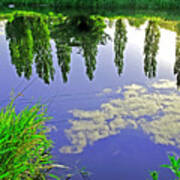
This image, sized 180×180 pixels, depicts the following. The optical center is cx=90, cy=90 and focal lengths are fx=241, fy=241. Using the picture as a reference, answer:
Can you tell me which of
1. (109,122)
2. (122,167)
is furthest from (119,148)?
(109,122)

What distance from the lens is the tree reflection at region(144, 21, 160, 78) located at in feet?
37.0

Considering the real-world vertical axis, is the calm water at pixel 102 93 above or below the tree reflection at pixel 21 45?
below

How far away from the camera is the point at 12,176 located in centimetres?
353

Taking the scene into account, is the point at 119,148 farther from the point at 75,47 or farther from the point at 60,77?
the point at 75,47

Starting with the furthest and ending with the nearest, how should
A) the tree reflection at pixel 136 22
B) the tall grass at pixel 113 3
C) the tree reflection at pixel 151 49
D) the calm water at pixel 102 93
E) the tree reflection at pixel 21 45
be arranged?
1. the tall grass at pixel 113 3
2. the tree reflection at pixel 136 22
3. the tree reflection at pixel 21 45
4. the tree reflection at pixel 151 49
5. the calm water at pixel 102 93

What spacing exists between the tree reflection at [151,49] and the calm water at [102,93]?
0.06 metres

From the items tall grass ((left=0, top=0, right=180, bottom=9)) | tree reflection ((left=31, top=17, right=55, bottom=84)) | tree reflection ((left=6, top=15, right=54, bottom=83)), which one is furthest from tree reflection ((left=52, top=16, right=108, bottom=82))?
tall grass ((left=0, top=0, right=180, bottom=9))

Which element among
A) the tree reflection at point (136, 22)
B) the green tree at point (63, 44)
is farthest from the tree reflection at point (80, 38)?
the tree reflection at point (136, 22)

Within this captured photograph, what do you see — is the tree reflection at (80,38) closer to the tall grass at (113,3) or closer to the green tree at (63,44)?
the green tree at (63,44)

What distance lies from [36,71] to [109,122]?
601cm

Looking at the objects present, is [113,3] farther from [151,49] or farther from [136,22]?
[151,49]

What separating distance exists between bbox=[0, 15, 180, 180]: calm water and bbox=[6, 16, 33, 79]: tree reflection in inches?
2.4

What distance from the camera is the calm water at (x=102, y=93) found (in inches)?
217

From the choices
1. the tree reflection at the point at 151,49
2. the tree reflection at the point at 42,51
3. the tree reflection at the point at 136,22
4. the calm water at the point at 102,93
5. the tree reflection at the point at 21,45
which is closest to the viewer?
the calm water at the point at 102,93
